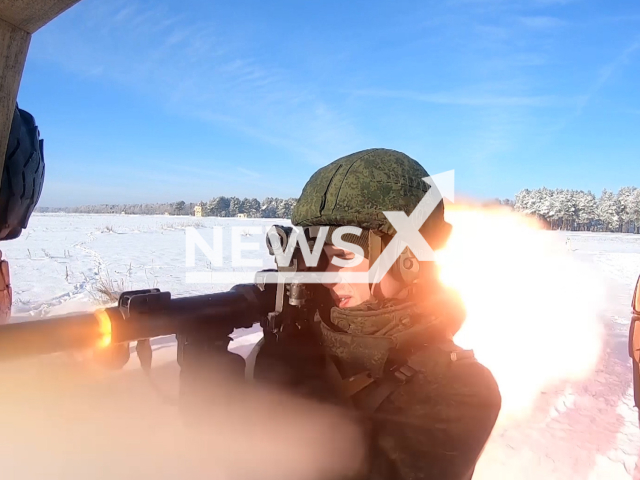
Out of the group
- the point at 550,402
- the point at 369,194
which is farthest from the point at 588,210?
the point at 369,194

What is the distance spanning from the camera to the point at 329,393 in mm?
2080

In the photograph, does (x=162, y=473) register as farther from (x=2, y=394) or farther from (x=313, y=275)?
(x=313, y=275)

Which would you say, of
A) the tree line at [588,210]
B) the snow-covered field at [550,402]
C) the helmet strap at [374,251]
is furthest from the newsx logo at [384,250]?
the tree line at [588,210]

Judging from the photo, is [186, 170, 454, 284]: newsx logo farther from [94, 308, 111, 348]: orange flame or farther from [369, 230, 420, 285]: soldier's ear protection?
[94, 308, 111, 348]: orange flame

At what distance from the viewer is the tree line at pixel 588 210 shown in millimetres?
87562

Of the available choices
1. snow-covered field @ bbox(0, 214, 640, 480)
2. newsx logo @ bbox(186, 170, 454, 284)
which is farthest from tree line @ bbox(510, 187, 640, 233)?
newsx logo @ bbox(186, 170, 454, 284)

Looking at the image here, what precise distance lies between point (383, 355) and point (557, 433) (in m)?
3.84

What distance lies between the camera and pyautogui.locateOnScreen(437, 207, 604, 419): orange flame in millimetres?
5809

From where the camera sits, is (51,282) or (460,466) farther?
(51,282)

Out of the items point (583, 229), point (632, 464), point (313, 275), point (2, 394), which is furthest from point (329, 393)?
point (583, 229)

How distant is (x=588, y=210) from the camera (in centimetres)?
9338

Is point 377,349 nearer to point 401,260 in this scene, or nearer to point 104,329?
point 401,260

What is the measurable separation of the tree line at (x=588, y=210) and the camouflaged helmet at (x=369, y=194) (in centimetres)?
9110

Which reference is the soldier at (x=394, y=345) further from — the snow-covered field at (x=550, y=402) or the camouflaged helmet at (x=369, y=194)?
the snow-covered field at (x=550, y=402)
